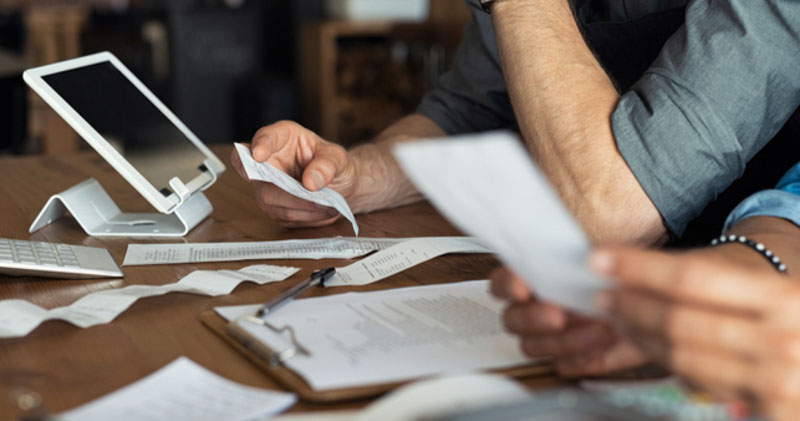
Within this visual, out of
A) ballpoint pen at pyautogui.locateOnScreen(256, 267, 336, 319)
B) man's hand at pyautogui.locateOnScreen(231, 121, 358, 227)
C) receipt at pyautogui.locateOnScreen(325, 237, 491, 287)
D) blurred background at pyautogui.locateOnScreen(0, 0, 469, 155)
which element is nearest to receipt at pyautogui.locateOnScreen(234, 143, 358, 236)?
man's hand at pyautogui.locateOnScreen(231, 121, 358, 227)

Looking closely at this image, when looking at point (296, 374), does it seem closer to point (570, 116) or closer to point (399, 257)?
point (399, 257)

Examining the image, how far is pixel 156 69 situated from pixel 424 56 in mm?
2108

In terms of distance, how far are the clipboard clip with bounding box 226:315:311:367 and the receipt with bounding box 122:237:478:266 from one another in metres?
0.27

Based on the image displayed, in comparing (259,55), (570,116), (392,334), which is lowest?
(259,55)

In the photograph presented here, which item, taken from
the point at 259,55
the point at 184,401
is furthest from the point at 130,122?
the point at 259,55

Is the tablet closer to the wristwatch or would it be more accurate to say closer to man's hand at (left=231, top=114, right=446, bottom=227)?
man's hand at (left=231, top=114, right=446, bottom=227)

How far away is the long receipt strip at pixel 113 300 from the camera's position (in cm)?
78

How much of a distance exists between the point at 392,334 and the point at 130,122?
0.68 m

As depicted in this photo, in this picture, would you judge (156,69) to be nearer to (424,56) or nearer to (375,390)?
(424,56)

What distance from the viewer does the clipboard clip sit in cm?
68

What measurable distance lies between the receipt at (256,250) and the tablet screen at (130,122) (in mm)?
126

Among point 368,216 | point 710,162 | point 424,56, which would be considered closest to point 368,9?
point 424,56

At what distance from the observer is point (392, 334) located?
0.74 metres

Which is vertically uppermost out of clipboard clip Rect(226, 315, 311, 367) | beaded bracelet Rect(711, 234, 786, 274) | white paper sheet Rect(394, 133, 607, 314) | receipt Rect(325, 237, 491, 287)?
white paper sheet Rect(394, 133, 607, 314)
